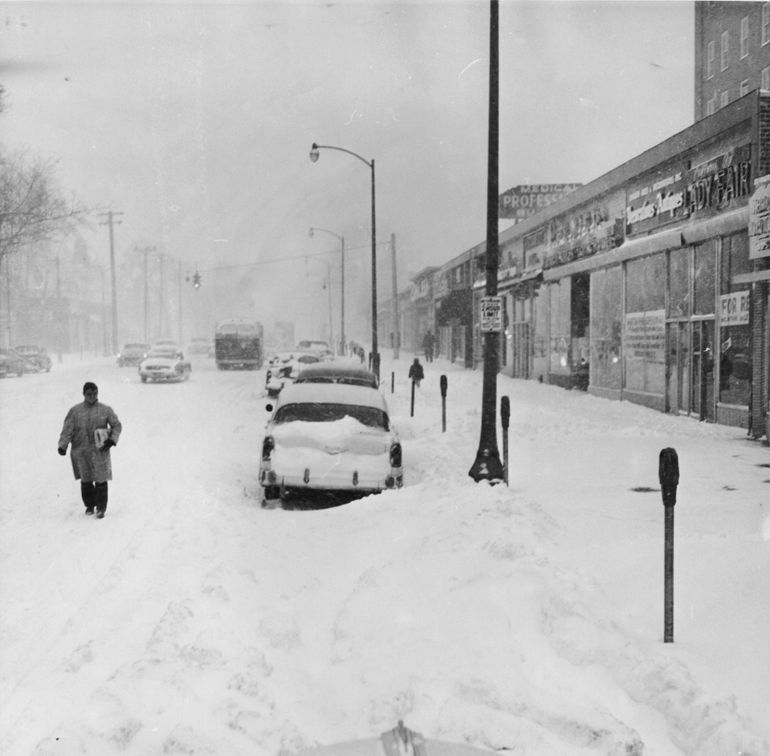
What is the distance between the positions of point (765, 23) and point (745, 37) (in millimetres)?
2977

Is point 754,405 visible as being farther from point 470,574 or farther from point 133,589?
point 133,589

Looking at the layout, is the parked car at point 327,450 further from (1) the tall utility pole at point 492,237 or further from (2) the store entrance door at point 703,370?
(2) the store entrance door at point 703,370

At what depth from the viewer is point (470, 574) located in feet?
20.9

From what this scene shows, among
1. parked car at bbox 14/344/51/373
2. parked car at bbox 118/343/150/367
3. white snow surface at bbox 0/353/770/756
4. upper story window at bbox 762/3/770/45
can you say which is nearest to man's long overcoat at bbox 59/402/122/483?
white snow surface at bbox 0/353/770/756

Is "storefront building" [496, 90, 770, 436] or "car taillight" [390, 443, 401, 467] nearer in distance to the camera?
"car taillight" [390, 443, 401, 467]

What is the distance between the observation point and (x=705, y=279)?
17516mm

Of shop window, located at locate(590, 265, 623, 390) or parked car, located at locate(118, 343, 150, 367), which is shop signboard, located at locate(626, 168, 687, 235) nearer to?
shop window, located at locate(590, 265, 623, 390)

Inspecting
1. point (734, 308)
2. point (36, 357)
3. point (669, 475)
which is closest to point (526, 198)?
point (36, 357)

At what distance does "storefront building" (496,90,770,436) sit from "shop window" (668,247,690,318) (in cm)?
5

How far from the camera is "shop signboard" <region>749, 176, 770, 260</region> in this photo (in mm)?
13906

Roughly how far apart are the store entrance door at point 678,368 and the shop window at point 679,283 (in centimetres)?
34

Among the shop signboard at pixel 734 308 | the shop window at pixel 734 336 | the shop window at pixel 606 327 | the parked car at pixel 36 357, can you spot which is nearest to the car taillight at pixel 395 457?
the shop window at pixel 734 336

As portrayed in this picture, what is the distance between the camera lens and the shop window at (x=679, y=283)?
18.4 metres

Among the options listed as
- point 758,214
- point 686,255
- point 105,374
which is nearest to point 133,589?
point 758,214
